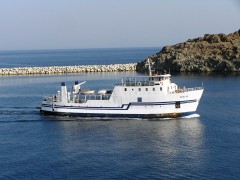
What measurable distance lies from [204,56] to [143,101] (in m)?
75.2

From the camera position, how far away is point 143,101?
5903 cm

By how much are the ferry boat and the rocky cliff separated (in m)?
67.7

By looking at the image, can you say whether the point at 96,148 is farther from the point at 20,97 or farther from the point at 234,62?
the point at 234,62

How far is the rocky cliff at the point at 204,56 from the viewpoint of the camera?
411ft

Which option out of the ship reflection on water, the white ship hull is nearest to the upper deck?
the white ship hull

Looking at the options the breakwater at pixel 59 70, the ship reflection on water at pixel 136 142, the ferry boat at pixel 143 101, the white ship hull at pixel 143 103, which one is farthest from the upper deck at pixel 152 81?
the breakwater at pixel 59 70

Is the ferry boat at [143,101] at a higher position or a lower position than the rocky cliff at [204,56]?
lower

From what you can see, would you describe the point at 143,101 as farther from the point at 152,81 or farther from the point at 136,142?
the point at 136,142

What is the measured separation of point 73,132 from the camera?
52.5 meters

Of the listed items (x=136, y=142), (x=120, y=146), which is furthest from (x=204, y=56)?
(x=120, y=146)

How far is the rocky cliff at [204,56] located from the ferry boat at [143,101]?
67.7 meters

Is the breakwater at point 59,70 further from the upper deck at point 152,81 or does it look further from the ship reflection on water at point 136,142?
the ship reflection on water at point 136,142

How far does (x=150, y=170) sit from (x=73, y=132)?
17208mm

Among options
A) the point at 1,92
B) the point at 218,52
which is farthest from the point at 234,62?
the point at 1,92
